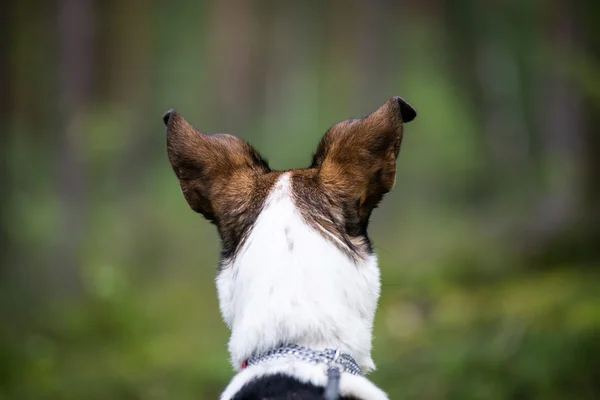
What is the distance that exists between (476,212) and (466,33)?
3616 millimetres

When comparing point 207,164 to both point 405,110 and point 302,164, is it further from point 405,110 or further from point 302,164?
point 302,164

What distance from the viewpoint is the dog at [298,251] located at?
2.23 metres

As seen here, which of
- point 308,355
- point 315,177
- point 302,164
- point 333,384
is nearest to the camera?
point 333,384

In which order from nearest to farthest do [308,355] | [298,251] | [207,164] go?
[308,355] < [298,251] < [207,164]

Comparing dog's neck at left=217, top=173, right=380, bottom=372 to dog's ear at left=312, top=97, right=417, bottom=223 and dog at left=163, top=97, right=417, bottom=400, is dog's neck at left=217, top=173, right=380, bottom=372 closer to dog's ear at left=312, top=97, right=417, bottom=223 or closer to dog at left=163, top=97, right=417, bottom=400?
dog at left=163, top=97, right=417, bottom=400

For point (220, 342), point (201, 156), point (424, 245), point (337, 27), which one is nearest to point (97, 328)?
point (220, 342)

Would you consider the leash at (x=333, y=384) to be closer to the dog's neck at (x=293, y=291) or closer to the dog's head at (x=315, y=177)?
the dog's neck at (x=293, y=291)

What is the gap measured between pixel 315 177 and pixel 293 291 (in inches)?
20.4

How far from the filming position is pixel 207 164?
8.87ft

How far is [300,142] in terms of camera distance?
1512 cm

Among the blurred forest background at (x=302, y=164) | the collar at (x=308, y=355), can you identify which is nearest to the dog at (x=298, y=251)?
the collar at (x=308, y=355)

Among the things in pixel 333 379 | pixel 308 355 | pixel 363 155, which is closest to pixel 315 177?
pixel 363 155

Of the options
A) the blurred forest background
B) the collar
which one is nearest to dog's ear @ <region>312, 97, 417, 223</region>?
the collar

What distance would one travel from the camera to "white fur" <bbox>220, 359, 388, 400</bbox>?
7.11 ft
